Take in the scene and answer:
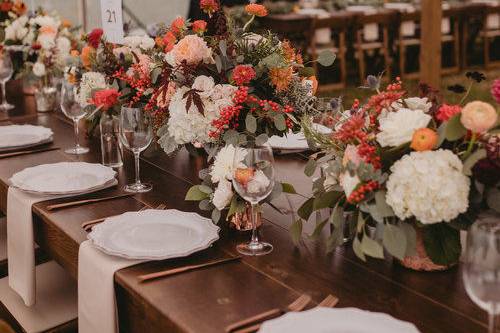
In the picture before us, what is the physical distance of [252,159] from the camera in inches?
55.1

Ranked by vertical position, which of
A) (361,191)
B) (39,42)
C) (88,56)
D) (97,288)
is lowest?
(97,288)

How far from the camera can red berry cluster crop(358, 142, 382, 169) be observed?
50.3 inches

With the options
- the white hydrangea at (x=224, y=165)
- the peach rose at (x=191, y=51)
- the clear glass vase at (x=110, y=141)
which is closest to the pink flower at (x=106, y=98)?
the clear glass vase at (x=110, y=141)

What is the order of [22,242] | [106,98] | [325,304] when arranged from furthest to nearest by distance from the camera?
[106,98] → [22,242] → [325,304]

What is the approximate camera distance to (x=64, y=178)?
2.02m

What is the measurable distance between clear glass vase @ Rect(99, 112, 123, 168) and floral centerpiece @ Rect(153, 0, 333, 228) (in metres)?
0.41

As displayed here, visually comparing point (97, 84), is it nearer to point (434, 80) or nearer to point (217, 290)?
point (217, 290)

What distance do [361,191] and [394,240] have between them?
4.3 inches

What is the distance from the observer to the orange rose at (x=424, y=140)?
1225 millimetres

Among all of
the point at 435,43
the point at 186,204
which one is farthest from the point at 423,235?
the point at 435,43

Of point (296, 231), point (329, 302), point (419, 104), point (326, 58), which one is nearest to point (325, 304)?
point (329, 302)

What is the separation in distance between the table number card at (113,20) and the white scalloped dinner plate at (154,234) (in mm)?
979

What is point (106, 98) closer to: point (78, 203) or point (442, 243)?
point (78, 203)

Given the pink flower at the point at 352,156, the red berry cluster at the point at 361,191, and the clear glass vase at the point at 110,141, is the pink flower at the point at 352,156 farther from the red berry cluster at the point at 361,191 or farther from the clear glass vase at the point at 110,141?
the clear glass vase at the point at 110,141
